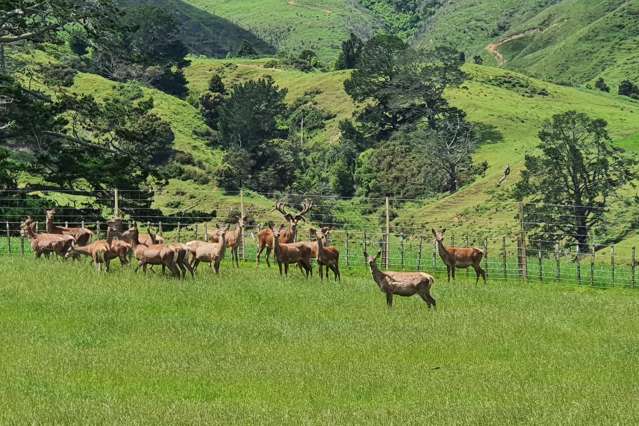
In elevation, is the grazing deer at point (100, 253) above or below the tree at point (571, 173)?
below

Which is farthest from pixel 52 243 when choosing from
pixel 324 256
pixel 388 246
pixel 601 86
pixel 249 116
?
pixel 601 86

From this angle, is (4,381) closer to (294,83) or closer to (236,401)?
(236,401)

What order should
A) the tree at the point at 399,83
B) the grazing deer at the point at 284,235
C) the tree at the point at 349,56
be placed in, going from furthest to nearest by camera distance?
the tree at the point at 349,56 → the tree at the point at 399,83 → the grazing deer at the point at 284,235

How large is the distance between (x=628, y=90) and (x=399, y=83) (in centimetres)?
5068

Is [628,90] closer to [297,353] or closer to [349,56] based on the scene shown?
[349,56]

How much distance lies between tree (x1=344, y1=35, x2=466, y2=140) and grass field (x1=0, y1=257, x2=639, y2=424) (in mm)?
75686

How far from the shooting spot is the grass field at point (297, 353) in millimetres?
13609

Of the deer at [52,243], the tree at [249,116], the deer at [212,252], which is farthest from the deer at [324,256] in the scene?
the tree at [249,116]

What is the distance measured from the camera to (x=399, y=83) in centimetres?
10225

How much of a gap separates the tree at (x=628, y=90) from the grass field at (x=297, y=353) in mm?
118652

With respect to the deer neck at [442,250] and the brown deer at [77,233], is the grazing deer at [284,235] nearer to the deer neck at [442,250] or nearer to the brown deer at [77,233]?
the deer neck at [442,250]

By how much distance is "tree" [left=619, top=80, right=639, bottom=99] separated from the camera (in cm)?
13888

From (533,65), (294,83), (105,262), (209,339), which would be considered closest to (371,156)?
(294,83)

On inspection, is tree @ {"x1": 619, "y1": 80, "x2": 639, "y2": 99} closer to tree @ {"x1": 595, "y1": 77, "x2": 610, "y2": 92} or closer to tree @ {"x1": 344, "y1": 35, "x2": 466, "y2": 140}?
tree @ {"x1": 595, "y1": 77, "x2": 610, "y2": 92}
